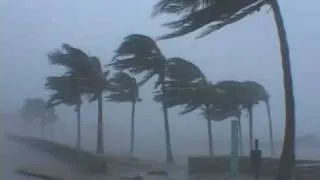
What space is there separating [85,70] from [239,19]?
1201 inches

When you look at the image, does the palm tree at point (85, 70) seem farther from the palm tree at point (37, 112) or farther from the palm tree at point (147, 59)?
the palm tree at point (37, 112)

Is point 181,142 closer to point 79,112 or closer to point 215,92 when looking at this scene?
point 79,112

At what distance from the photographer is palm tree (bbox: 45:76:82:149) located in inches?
1903

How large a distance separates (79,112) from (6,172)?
2216 cm

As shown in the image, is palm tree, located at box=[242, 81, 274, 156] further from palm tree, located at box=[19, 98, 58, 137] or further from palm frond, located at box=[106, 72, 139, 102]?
palm tree, located at box=[19, 98, 58, 137]

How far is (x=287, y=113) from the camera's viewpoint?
16156mm

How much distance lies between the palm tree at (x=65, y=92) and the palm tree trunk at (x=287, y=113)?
105ft

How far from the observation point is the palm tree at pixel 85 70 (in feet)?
151

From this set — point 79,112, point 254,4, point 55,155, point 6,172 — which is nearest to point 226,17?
point 254,4

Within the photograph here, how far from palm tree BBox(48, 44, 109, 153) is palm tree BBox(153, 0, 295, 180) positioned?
1137 inches

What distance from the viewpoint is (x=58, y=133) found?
85562 millimetres

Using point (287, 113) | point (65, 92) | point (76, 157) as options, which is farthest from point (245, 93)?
point (287, 113)

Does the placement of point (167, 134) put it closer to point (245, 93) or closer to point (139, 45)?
point (245, 93)

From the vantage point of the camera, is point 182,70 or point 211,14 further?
point 182,70
